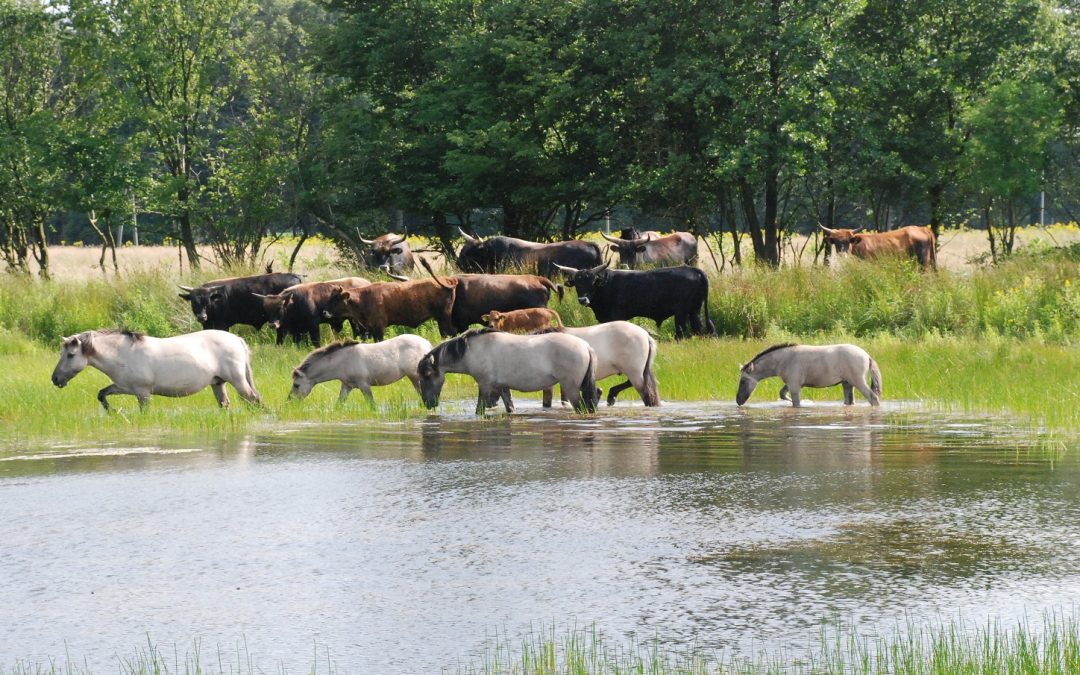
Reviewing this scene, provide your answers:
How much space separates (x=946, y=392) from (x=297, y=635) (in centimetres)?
1205

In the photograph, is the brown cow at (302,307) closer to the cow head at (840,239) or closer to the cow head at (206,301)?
the cow head at (206,301)

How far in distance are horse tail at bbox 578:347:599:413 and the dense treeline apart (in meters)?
18.2

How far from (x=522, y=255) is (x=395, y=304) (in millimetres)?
5354

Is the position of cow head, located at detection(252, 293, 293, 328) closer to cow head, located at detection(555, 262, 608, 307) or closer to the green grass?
cow head, located at detection(555, 262, 608, 307)

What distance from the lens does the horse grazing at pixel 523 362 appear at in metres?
15.8

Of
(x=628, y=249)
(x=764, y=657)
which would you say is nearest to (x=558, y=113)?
(x=628, y=249)

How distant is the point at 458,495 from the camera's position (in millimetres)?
10805

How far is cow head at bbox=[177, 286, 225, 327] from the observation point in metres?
25.2

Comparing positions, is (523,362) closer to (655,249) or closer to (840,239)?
(840,239)

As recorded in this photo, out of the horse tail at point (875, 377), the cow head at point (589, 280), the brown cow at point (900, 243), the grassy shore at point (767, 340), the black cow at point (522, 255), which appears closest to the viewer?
the grassy shore at point (767, 340)

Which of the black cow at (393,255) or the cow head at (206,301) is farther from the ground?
the black cow at (393,255)

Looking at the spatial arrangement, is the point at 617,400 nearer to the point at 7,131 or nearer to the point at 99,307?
the point at 99,307

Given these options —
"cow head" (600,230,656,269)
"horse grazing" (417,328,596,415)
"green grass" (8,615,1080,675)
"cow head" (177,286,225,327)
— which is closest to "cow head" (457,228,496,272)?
"cow head" (600,230,656,269)

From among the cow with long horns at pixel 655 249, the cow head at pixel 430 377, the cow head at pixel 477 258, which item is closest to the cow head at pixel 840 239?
the cow with long horns at pixel 655 249
